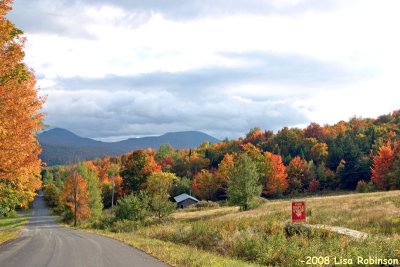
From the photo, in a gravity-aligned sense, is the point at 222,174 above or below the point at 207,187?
above

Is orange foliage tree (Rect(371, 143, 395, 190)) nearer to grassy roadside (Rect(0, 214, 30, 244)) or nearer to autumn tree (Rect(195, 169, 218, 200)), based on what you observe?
autumn tree (Rect(195, 169, 218, 200))

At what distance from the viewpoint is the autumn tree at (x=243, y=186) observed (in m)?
57.0

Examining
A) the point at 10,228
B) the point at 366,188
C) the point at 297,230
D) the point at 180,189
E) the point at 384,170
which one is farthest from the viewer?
the point at 180,189

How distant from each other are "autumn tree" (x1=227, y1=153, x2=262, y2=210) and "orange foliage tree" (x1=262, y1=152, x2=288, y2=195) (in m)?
47.8

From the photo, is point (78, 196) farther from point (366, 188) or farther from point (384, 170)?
point (384, 170)

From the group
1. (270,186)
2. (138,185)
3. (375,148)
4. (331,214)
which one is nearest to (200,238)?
(331,214)

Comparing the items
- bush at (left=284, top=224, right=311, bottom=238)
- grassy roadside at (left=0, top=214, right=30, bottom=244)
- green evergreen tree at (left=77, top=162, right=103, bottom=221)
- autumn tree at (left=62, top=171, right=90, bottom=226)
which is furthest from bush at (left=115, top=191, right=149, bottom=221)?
green evergreen tree at (left=77, top=162, right=103, bottom=221)

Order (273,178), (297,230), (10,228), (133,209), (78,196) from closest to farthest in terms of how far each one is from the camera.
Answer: (297,230), (133,209), (10,228), (78,196), (273,178)

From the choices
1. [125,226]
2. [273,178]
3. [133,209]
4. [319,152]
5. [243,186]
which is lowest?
[125,226]

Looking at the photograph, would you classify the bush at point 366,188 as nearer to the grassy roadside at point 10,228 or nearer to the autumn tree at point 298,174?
the autumn tree at point 298,174

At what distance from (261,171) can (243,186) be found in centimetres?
4949

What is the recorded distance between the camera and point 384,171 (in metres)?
96.7

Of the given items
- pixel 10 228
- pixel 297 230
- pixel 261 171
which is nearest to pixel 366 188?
pixel 261 171

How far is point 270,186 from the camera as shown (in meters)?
106
